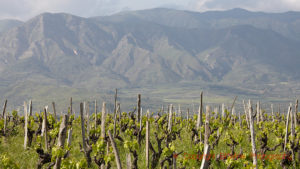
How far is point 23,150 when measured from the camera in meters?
15.6

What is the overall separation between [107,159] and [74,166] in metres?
1.38

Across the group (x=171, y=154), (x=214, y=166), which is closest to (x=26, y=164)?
(x=171, y=154)

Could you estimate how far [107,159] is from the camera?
30.2 feet

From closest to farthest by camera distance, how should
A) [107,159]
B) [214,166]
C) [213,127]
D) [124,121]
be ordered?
[107,159] < [214,166] < [213,127] < [124,121]

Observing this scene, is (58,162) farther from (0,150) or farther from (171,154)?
(0,150)

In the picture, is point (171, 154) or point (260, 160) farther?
point (260, 160)

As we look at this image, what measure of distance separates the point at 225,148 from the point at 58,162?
38.7ft

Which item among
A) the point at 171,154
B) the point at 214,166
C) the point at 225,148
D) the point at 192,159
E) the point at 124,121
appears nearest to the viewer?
the point at 171,154

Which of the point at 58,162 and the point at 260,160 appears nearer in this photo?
the point at 58,162

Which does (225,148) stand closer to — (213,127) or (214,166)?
(213,127)

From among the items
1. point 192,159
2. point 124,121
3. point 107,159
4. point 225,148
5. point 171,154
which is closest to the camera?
point 107,159

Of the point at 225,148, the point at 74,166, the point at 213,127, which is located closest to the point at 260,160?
the point at 225,148

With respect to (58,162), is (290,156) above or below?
below

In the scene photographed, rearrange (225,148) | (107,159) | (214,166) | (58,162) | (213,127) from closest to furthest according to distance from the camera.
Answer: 1. (58,162)
2. (107,159)
3. (214,166)
4. (225,148)
5. (213,127)
